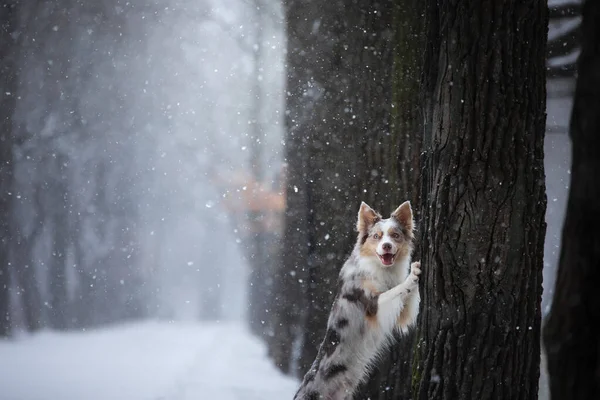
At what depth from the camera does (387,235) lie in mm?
3012

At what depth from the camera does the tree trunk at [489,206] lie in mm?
2365

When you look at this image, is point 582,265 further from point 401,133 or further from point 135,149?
point 135,149

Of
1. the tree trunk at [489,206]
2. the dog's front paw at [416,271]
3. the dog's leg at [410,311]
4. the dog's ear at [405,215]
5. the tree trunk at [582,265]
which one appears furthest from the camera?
the tree trunk at [582,265]

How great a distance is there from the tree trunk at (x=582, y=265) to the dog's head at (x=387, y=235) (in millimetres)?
990

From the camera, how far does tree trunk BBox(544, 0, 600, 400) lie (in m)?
3.19

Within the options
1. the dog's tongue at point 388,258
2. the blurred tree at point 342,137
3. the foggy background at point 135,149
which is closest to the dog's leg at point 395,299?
the dog's tongue at point 388,258

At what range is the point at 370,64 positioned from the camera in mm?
3783

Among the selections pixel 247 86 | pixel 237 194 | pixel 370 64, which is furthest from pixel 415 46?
pixel 237 194

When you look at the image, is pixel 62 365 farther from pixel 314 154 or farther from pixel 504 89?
pixel 504 89

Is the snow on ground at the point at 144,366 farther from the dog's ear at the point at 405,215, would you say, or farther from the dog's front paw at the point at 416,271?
the dog's front paw at the point at 416,271

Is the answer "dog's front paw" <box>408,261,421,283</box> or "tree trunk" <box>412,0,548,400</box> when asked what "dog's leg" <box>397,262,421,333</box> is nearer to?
"dog's front paw" <box>408,261,421,283</box>

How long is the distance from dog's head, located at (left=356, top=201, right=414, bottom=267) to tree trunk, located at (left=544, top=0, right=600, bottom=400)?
3.25 ft

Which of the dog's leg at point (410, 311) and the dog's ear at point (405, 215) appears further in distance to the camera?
the dog's ear at point (405, 215)

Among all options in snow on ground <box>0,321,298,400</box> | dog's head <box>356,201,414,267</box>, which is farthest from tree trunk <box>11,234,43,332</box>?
dog's head <box>356,201,414,267</box>
